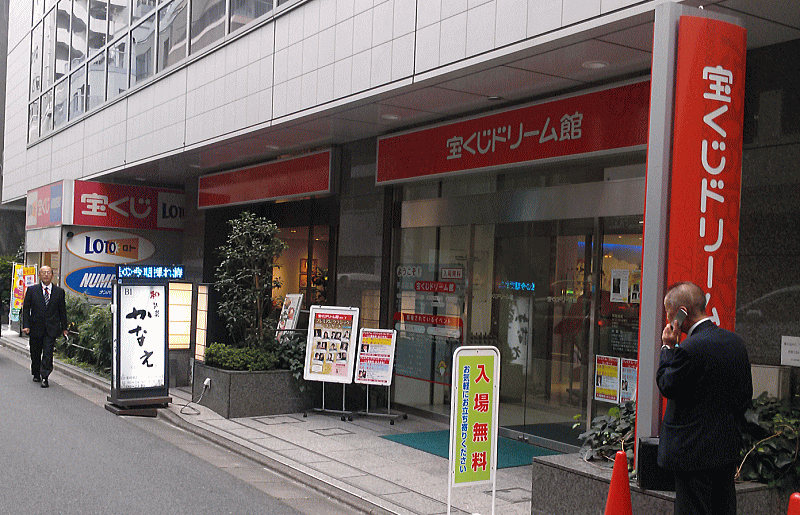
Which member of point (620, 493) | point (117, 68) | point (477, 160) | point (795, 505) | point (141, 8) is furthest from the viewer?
point (117, 68)

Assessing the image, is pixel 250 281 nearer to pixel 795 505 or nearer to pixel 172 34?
pixel 172 34

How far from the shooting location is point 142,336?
11016 mm

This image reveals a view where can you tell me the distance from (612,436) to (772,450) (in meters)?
1.17

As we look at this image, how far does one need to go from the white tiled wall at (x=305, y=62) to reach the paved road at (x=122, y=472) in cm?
469

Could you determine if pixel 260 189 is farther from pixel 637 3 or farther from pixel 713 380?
pixel 713 380

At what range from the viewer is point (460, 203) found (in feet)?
36.1

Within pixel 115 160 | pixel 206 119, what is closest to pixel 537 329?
pixel 206 119

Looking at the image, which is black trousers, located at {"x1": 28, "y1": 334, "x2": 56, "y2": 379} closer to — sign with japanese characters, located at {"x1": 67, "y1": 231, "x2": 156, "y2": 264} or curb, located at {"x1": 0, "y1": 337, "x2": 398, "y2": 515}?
curb, located at {"x1": 0, "y1": 337, "x2": 398, "y2": 515}

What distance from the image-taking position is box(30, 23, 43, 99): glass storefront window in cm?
2514

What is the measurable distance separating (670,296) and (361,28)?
647cm

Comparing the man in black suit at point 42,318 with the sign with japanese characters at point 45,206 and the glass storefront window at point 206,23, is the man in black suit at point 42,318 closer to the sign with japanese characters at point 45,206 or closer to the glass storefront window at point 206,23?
the glass storefront window at point 206,23

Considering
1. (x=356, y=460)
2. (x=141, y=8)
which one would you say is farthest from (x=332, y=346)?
(x=141, y=8)

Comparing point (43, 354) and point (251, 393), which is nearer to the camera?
point (251, 393)

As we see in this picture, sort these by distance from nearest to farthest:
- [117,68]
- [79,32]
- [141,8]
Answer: [141,8] → [117,68] → [79,32]
